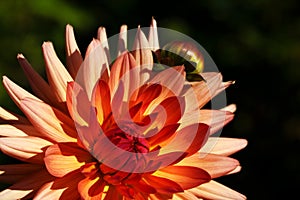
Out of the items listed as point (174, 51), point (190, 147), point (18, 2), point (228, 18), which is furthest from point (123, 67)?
point (228, 18)

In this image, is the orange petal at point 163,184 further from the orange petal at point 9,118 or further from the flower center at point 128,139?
the orange petal at point 9,118

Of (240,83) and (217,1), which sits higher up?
(217,1)

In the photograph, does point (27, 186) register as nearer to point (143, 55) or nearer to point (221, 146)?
point (143, 55)

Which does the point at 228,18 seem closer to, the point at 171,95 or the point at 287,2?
the point at 287,2

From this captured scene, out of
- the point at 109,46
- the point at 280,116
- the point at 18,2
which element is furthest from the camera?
the point at 280,116

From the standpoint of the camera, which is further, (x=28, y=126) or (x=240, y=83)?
(x=240, y=83)

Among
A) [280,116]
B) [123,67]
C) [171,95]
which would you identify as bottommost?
[280,116]

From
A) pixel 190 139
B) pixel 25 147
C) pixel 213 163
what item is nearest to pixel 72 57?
pixel 25 147

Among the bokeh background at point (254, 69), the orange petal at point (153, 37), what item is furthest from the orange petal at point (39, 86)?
the bokeh background at point (254, 69)

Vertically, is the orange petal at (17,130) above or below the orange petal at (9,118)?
below
